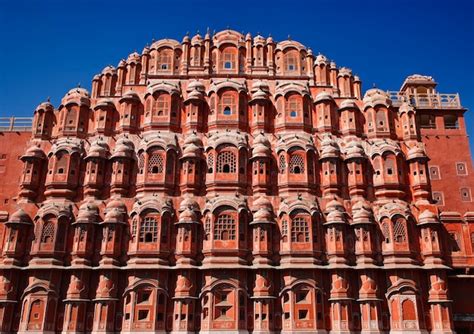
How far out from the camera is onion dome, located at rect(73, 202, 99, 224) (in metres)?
32.3

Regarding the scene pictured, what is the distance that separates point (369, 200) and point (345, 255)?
523 cm

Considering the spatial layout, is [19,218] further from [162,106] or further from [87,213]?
[162,106]

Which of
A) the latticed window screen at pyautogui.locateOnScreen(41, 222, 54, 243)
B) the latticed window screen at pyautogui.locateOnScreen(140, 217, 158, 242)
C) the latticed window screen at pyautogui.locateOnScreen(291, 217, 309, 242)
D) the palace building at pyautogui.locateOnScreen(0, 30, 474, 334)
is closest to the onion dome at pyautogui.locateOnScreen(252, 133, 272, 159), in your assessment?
the palace building at pyautogui.locateOnScreen(0, 30, 474, 334)

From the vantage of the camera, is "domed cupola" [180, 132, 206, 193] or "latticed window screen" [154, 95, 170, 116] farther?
"latticed window screen" [154, 95, 170, 116]

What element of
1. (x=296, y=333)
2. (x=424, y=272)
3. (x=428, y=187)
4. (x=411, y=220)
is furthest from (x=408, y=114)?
(x=296, y=333)

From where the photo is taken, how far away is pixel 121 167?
34.5 meters

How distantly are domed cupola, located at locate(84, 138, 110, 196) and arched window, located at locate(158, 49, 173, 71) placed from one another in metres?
9.40

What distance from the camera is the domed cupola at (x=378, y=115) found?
1460 inches

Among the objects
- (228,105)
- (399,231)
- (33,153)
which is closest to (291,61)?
(228,105)

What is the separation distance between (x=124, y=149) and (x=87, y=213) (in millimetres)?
5511

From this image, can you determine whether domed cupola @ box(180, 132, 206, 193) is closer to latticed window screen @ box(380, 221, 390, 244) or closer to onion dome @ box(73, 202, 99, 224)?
onion dome @ box(73, 202, 99, 224)

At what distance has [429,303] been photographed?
31547 millimetres

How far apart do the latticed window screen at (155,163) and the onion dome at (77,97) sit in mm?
8144

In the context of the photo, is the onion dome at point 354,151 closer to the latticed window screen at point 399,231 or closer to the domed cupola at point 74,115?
the latticed window screen at point 399,231
